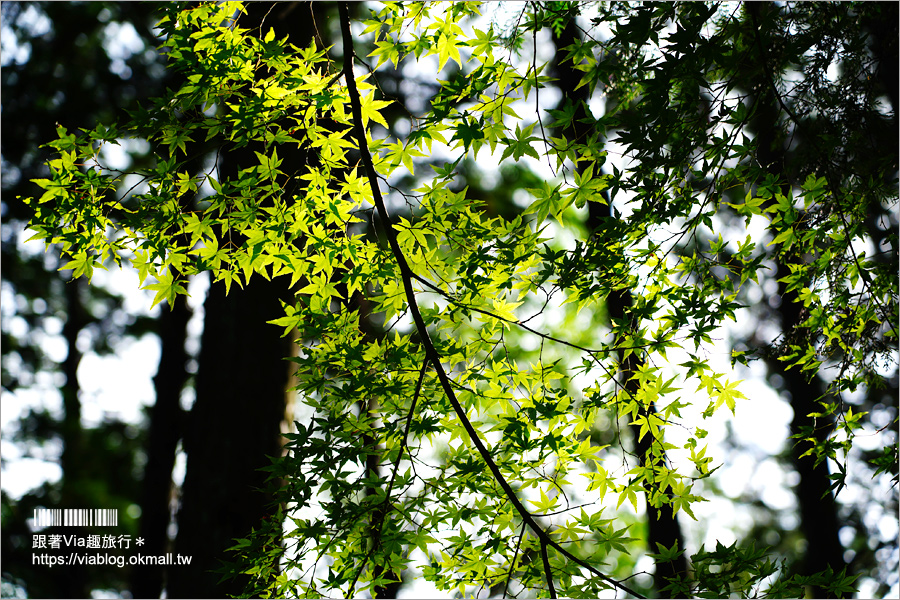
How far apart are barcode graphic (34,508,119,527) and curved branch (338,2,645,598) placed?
4.04 meters

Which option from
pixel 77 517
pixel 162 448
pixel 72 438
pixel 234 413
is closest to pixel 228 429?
pixel 234 413

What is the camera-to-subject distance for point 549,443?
71.7 inches

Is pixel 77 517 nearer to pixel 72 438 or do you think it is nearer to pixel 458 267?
pixel 72 438

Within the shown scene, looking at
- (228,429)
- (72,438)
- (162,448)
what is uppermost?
(72,438)

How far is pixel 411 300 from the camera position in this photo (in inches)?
74.5

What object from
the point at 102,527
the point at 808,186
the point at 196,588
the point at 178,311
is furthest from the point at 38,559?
the point at 808,186

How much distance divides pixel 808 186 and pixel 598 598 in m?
1.46

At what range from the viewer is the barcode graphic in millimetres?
4906

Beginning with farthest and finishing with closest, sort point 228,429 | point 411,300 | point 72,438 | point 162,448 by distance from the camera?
point 72,438 < point 162,448 < point 228,429 < point 411,300

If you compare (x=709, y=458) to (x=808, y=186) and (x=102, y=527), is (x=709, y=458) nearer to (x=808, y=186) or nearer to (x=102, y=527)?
(x=808, y=186)

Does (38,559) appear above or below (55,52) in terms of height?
below

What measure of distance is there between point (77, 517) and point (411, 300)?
200 inches

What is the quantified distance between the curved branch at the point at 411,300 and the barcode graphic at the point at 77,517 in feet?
13.2

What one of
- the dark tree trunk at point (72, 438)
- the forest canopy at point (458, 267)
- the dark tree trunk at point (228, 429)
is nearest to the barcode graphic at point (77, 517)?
the dark tree trunk at point (72, 438)
